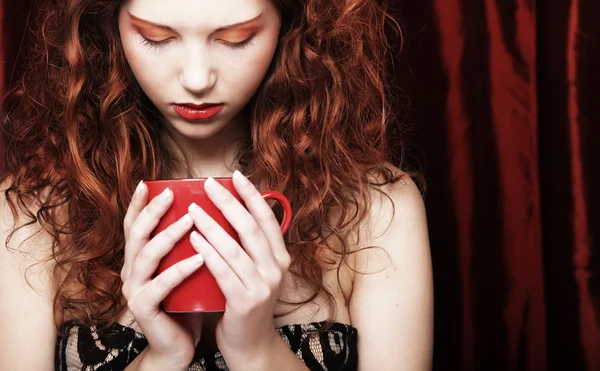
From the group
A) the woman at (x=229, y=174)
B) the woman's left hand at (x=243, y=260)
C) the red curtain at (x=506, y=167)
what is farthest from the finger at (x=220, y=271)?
the red curtain at (x=506, y=167)

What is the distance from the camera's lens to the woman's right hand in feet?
2.98

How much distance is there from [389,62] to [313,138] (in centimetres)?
43

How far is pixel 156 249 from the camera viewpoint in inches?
36.0

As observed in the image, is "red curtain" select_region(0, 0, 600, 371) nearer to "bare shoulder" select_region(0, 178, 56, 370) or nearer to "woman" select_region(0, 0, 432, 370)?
"woman" select_region(0, 0, 432, 370)

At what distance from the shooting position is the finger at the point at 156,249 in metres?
0.90

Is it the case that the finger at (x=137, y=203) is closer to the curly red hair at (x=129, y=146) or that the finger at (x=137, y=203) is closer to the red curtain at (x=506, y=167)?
the curly red hair at (x=129, y=146)

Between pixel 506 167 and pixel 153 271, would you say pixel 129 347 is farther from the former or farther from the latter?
pixel 506 167

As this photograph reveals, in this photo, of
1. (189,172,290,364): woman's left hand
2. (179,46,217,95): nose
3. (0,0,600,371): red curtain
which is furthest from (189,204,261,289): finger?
(0,0,600,371): red curtain

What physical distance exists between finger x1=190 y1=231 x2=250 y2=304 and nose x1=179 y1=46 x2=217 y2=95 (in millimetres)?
246

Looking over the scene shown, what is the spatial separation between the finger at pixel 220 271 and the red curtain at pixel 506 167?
2.58 feet

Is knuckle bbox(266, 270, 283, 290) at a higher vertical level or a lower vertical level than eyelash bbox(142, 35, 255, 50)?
lower

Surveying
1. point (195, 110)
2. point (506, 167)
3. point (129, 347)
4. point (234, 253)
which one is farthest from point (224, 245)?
point (506, 167)

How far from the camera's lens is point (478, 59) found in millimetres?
1594

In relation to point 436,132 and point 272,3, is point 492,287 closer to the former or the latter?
point 436,132
